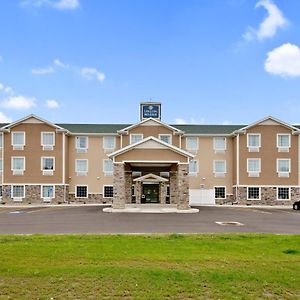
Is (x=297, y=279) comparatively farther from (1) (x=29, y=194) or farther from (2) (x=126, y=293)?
(1) (x=29, y=194)

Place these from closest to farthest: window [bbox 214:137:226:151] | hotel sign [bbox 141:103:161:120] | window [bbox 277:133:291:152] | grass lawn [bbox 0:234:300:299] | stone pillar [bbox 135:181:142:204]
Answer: grass lawn [bbox 0:234:300:299], stone pillar [bbox 135:181:142:204], window [bbox 277:133:291:152], window [bbox 214:137:226:151], hotel sign [bbox 141:103:161:120]

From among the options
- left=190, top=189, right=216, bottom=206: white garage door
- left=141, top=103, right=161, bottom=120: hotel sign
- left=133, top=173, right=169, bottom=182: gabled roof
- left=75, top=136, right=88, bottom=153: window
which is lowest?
left=190, top=189, right=216, bottom=206: white garage door

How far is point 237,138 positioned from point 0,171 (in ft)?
83.8

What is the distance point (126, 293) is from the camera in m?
7.23

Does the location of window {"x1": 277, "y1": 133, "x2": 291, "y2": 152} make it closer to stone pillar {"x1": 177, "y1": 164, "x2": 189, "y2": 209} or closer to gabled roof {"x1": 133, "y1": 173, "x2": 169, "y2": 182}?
gabled roof {"x1": 133, "y1": 173, "x2": 169, "y2": 182}

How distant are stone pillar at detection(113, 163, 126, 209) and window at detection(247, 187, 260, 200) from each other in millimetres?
16675

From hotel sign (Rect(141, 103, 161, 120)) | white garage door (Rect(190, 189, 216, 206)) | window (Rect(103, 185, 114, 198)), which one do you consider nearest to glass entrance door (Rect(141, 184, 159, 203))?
window (Rect(103, 185, 114, 198))

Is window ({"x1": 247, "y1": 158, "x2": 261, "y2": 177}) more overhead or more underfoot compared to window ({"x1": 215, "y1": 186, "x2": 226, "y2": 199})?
more overhead

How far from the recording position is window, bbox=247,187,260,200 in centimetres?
4503

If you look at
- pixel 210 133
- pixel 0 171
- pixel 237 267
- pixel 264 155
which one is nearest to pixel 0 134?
pixel 0 171

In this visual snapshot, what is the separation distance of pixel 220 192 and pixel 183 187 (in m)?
13.8

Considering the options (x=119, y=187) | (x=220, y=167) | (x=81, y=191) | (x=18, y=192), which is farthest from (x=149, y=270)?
(x=220, y=167)

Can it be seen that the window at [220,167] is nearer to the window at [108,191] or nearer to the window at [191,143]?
the window at [191,143]

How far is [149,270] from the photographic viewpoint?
867 centimetres
